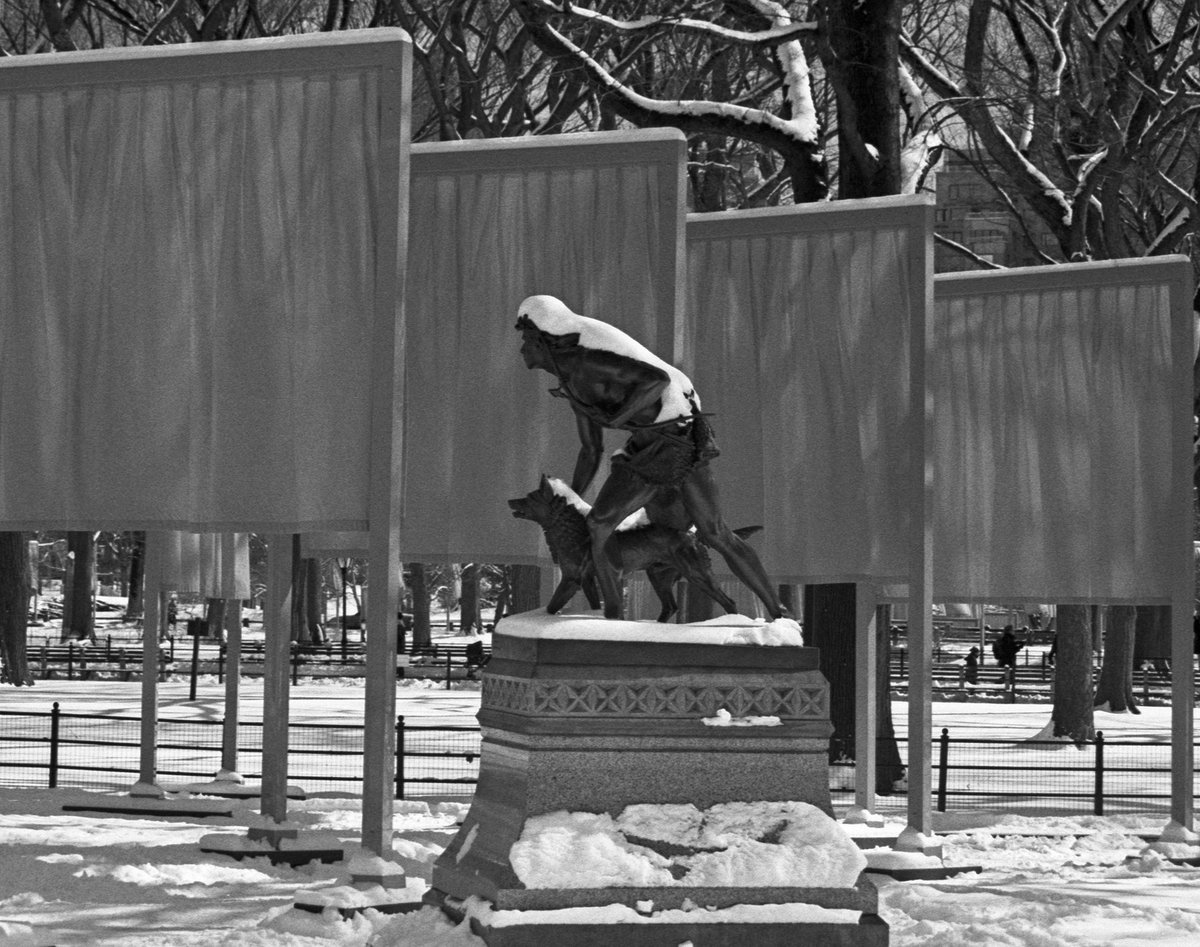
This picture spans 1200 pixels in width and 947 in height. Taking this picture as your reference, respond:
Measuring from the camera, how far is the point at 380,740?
11797 millimetres

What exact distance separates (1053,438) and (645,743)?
8.54 m

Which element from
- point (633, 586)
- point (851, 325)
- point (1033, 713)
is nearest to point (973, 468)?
point (851, 325)

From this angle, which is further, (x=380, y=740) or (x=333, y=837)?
(x=333, y=837)

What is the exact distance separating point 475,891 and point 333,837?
5.24 metres

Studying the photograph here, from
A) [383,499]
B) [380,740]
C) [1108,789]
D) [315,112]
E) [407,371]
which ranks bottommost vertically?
[1108,789]

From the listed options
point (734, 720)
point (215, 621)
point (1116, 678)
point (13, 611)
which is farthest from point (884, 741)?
point (215, 621)

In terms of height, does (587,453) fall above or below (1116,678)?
above

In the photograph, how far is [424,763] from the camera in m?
23.1

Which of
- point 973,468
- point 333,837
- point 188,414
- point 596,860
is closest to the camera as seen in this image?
point 596,860

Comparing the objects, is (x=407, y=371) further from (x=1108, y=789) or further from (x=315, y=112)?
(x=1108, y=789)

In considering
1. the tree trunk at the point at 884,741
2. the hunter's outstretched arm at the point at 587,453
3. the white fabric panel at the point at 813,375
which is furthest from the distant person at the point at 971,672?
the hunter's outstretched arm at the point at 587,453

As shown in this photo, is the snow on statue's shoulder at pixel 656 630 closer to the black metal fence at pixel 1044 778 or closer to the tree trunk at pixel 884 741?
the black metal fence at pixel 1044 778

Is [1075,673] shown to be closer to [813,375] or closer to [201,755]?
[813,375]

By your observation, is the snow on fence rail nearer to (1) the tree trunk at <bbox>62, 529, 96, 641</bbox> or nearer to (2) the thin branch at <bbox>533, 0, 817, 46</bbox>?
(2) the thin branch at <bbox>533, 0, 817, 46</bbox>
